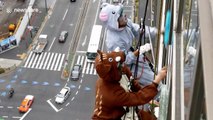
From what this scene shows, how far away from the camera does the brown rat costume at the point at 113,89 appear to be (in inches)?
220

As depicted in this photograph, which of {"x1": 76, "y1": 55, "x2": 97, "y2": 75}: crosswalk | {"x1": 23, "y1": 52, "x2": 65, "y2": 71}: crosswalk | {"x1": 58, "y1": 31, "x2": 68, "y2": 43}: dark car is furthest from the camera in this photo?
{"x1": 58, "y1": 31, "x2": 68, "y2": 43}: dark car

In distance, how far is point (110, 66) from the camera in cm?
559

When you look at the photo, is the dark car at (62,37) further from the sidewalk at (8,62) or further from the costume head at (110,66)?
the costume head at (110,66)

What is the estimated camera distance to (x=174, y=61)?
4148 millimetres

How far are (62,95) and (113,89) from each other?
28.8 metres

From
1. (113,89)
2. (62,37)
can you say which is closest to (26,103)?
(62,37)

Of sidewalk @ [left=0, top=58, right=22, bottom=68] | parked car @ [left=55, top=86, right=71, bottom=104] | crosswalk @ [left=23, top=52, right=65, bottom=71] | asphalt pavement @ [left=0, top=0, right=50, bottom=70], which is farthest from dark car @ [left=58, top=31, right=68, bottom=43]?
parked car @ [left=55, top=86, right=71, bottom=104]

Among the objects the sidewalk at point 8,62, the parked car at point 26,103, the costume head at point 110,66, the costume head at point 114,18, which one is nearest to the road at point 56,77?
the parked car at point 26,103

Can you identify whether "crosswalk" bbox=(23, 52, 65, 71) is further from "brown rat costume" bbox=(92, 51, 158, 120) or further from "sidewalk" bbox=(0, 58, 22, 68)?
A: "brown rat costume" bbox=(92, 51, 158, 120)

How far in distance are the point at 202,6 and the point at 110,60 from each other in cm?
349

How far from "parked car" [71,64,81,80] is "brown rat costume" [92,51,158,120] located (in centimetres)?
3043

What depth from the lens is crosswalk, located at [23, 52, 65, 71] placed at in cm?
3829

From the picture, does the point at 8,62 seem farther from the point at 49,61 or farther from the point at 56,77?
the point at 56,77

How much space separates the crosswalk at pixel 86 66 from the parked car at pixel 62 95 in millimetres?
3170
